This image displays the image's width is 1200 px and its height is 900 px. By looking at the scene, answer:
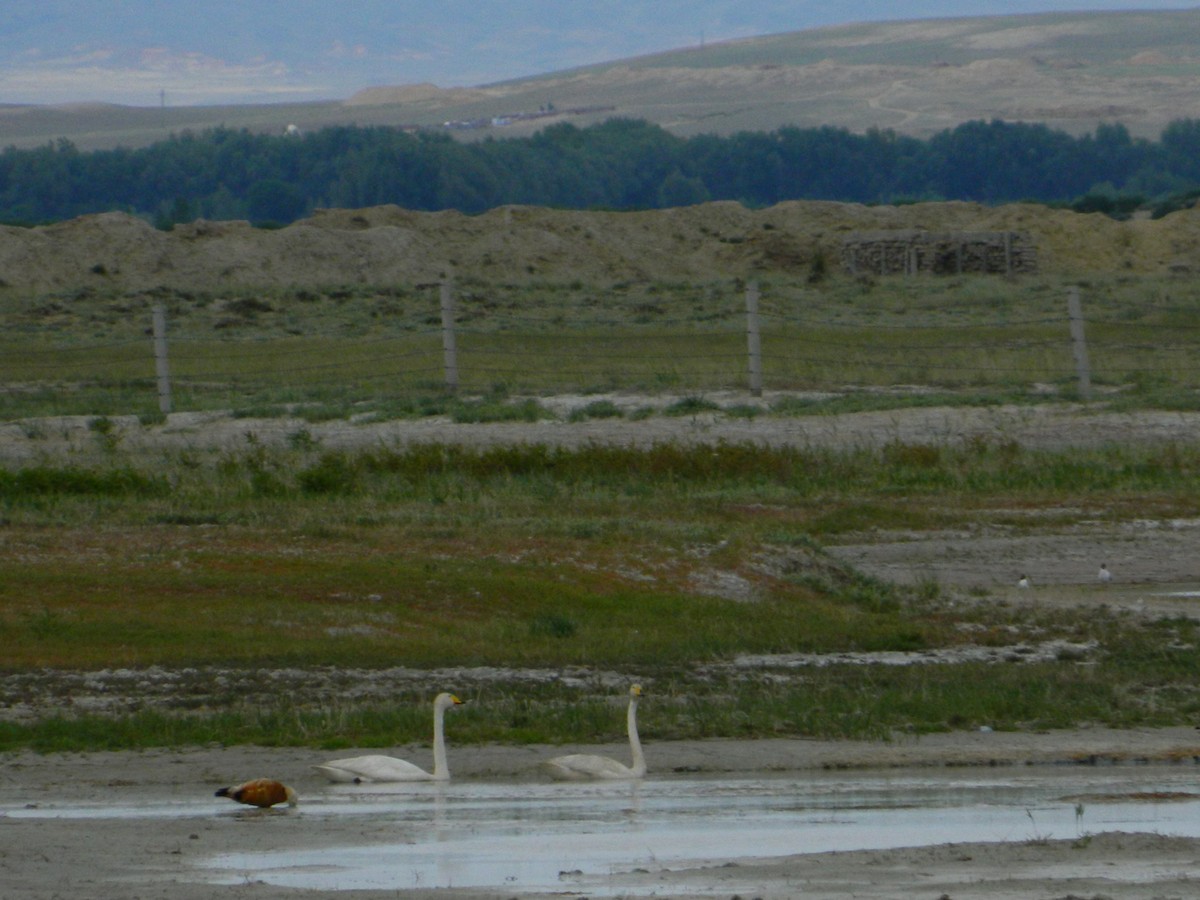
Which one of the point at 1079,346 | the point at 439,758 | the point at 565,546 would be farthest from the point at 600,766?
the point at 1079,346

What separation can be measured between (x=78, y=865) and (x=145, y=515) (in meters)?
11.2

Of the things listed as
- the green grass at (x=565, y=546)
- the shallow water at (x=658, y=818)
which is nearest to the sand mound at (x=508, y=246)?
the green grass at (x=565, y=546)

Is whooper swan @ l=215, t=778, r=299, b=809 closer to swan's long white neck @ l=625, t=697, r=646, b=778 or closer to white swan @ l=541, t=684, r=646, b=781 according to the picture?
white swan @ l=541, t=684, r=646, b=781

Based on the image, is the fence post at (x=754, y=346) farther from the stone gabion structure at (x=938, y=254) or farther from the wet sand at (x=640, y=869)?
the stone gabion structure at (x=938, y=254)

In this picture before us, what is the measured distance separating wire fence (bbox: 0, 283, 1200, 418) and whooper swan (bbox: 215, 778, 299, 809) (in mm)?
20385

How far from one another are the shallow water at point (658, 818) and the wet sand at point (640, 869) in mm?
145

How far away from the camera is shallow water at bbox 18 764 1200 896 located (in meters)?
7.52

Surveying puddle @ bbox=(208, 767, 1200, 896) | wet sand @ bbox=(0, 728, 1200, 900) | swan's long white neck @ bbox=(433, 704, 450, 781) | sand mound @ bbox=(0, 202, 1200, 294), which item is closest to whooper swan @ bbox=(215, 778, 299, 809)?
wet sand @ bbox=(0, 728, 1200, 900)

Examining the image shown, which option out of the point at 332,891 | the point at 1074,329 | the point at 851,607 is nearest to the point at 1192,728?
the point at 851,607

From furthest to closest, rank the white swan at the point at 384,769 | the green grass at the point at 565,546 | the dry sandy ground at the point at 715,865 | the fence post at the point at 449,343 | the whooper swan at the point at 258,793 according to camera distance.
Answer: the fence post at the point at 449,343, the green grass at the point at 565,546, the white swan at the point at 384,769, the whooper swan at the point at 258,793, the dry sandy ground at the point at 715,865

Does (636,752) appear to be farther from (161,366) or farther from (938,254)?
(938,254)

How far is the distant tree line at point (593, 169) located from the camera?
15838 centimetres

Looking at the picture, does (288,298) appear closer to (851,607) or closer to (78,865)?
(851,607)

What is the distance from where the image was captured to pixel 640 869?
7.52 metres
